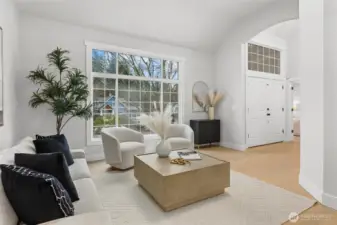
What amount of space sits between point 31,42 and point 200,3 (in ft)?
11.1

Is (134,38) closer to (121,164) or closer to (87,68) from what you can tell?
(87,68)

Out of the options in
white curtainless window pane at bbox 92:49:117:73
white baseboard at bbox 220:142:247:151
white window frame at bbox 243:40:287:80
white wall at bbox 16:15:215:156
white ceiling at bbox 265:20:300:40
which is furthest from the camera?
white ceiling at bbox 265:20:300:40

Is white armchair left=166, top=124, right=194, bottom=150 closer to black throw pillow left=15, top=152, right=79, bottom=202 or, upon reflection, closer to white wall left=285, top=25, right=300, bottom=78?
black throw pillow left=15, top=152, right=79, bottom=202

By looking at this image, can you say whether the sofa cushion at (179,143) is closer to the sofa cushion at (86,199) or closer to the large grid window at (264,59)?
the sofa cushion at (86,199)

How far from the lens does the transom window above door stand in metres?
4.57

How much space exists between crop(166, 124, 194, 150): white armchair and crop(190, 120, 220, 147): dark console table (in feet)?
2.98

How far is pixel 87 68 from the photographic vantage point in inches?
170

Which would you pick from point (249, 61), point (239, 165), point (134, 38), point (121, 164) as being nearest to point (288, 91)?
point (249, 61)

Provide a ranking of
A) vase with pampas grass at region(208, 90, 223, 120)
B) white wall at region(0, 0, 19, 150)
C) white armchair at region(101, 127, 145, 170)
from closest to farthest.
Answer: white wall at region(0, 0, 19, 150) < white armchair at region(101, 127, 145, 170) < vase with pampas grass at region(208, 90, 223, 120)

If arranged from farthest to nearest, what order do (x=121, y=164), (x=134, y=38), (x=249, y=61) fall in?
(x=249, y=61)
(x=134, y=38)
(x=121, y=164)

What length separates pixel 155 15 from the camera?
14.2ft

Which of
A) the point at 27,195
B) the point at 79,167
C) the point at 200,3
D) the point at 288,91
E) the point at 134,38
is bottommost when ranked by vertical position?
the point at 79,167

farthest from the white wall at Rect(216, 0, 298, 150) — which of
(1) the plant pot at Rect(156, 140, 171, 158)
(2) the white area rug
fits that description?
(1) the plant pot at Rect(156, 140, 171, 158)

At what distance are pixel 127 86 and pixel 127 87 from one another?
1.0 inches
